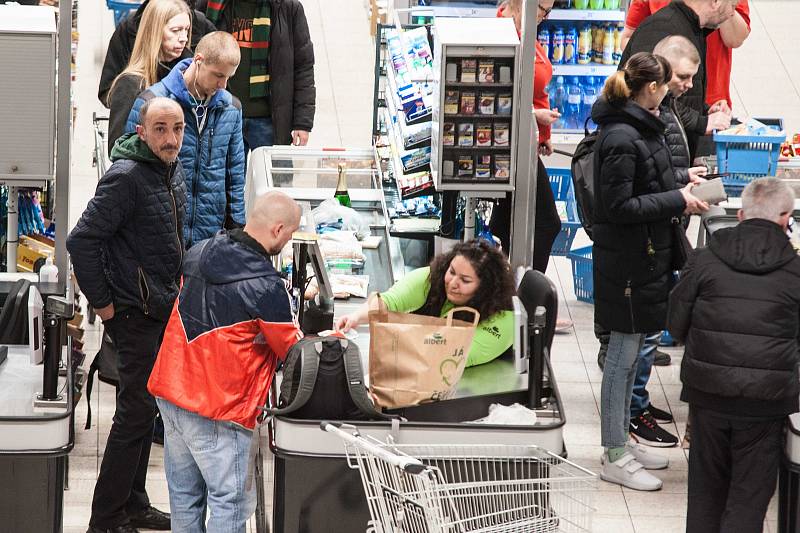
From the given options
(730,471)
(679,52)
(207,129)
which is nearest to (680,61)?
(679,52)

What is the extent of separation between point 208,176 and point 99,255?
3.90 ft

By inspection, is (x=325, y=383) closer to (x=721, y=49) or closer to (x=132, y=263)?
(x=132, y=263)

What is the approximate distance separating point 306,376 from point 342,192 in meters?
2.83

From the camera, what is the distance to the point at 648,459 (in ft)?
21.9

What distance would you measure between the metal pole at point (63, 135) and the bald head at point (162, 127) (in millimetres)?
799

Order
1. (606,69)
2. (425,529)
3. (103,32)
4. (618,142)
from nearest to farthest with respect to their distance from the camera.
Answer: (425,529) < (618,142) < (606,69) < (103,32)

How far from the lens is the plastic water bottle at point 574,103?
1131 cm

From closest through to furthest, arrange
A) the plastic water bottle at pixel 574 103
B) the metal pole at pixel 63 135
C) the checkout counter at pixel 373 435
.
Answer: the checkout counter at pixel 373 435
the metal pole at pixel 63 135
the plastic water bottle at pixel 574 103

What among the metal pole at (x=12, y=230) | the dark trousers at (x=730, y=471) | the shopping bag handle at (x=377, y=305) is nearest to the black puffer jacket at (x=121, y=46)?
the metal pole at (x=12, y=230)

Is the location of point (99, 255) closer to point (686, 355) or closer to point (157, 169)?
point (157, 169)

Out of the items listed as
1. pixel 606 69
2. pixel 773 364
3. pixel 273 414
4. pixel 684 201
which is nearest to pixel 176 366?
pixel 273 414

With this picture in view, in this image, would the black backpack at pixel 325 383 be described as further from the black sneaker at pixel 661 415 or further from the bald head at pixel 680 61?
the black sneaker at pixel 661 415

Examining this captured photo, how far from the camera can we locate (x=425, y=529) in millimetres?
4195

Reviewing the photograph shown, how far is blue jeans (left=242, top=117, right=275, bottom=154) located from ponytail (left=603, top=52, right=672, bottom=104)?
2918 millimetres
